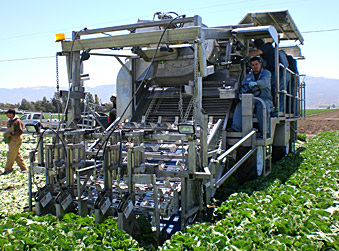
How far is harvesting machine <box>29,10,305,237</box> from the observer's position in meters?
4.99

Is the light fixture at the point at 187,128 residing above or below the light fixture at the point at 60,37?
below

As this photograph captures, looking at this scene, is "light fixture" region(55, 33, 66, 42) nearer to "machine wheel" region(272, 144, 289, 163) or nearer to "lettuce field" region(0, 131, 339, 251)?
"lettuce field" region(0, 131, 339, 251)

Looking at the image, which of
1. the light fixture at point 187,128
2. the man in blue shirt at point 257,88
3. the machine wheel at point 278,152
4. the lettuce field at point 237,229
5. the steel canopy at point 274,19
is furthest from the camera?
the machine wheel at point 278,152

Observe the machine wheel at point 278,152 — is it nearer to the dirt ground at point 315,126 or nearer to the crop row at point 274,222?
the crop row at point 274,222

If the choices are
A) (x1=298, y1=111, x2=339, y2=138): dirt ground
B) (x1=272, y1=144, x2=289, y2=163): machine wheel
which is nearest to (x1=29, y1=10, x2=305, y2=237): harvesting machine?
(x1=272, y1=144, x2=289, y2=163): machine wheel

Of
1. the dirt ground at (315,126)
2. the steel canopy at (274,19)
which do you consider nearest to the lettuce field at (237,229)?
the steel canopy at (274,19)

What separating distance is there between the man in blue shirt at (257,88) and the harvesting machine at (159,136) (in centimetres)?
21

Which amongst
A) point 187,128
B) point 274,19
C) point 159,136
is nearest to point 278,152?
point 274,19

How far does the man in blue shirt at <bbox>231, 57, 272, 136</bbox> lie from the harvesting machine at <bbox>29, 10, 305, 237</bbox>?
0.21 meters

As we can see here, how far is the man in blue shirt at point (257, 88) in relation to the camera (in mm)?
7527

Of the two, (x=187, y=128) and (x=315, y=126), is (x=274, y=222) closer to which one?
(x=187, y=128)

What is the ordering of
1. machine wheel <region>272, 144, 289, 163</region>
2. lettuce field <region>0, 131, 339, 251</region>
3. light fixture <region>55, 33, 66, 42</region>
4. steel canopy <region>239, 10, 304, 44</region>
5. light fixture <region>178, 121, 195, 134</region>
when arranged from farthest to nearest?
machine wheel <region>272, 144, 289, 163</region> → steel canopy <region>239, 10, 304, 44</region> → light fixture <region>55, 33, 66, 42</region> → light fixture <region>178, 121, 195, 134</region> → lettuce field <region>0, 131, 339, 251</region>

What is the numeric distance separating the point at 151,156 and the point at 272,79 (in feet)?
13.3

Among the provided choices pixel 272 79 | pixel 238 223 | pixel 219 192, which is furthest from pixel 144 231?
pixel 272 79
